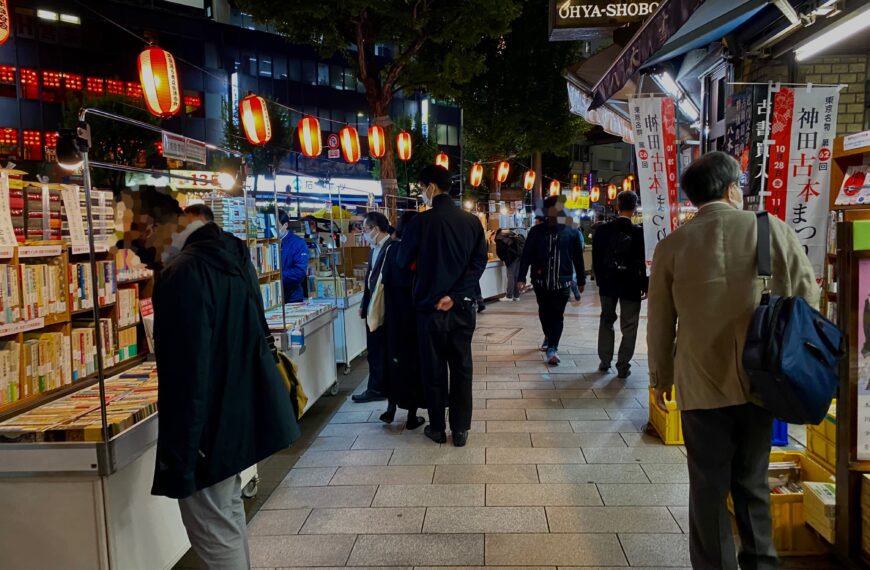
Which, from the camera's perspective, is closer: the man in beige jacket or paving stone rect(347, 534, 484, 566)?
the man in beige jacket

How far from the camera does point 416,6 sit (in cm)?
1245

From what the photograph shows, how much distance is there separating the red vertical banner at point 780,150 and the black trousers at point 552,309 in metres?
3.76

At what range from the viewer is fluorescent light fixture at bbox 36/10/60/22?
2755cm

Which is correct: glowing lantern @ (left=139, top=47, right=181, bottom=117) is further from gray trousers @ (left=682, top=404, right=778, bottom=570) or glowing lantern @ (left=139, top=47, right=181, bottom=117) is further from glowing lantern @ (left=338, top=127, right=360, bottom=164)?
gray trousers @ (left=682, top=404, right=778, bottom=570)

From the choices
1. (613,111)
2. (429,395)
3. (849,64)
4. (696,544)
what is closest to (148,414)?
(429,395)

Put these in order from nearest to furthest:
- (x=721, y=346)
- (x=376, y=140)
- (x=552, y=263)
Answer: (x=721, y=346) → (x=552, y=263) → (x=376, y=140)

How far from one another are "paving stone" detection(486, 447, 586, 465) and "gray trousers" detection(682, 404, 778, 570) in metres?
2.03

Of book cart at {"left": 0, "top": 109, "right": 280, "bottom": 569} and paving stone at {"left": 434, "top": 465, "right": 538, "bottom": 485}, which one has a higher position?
book cart at {"left": 0, "top": 109, "right": 280, "bottom": 569}

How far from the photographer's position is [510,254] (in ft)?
51.7

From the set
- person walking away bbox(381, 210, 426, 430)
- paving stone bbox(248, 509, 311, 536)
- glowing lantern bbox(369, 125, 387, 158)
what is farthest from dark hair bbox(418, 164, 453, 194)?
glowing lantern bbox(369, 125, 387, 158)

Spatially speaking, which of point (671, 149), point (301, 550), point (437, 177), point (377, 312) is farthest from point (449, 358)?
point (671, 149)

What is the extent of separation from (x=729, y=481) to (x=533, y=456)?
7.58 feet

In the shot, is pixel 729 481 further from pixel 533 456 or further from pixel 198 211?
pixel 198 211

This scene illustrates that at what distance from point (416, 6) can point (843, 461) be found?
1203 centimetres
